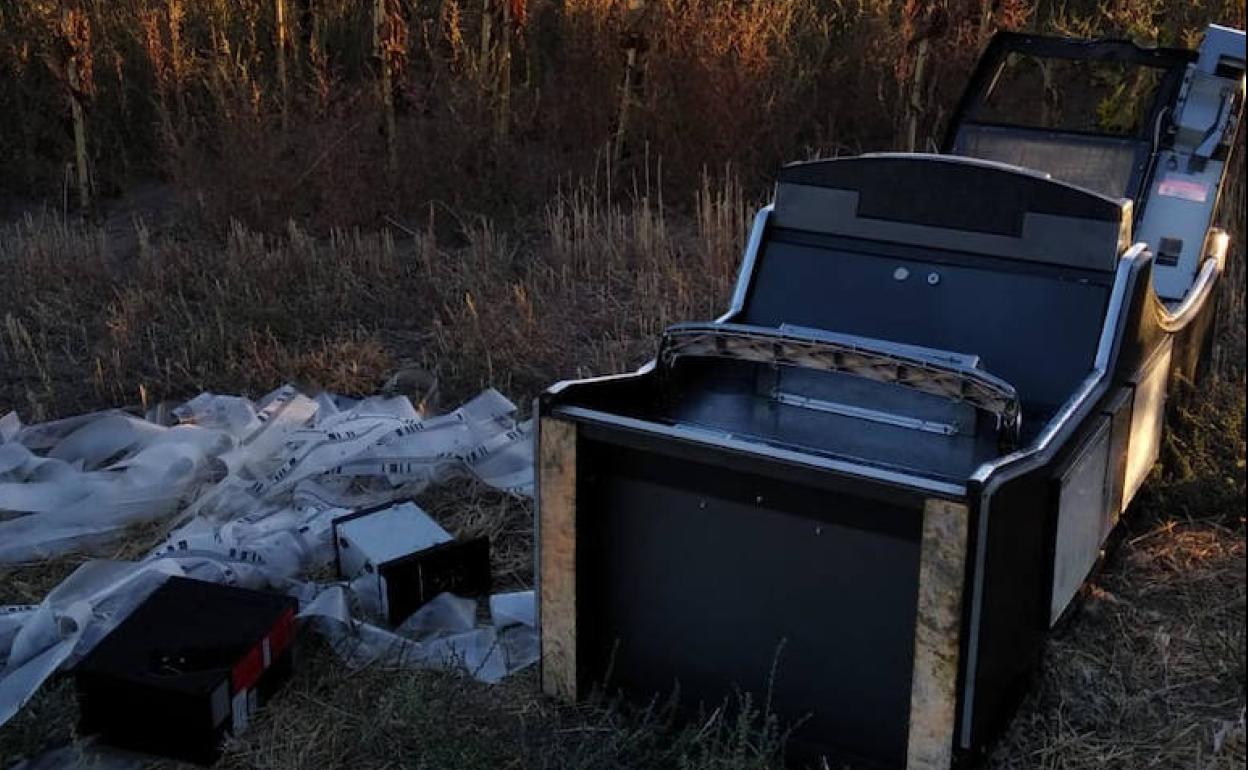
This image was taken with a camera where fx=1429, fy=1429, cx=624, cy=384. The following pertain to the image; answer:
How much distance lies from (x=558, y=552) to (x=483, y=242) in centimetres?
418

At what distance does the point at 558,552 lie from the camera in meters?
3.21

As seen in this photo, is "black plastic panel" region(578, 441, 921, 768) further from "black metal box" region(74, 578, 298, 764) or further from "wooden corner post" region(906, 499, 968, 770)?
"black metal box" region(74, 578, 298, 764)

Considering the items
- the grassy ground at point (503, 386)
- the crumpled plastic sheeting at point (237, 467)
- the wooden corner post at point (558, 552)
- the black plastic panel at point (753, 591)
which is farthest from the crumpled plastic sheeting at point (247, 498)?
the black plastic panel at point (753, 591)

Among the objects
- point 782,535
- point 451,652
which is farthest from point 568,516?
point 451,652

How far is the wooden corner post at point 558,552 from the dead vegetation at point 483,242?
0.42 ft

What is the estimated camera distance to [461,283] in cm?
676

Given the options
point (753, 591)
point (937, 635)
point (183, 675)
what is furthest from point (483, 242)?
point (937, 635)

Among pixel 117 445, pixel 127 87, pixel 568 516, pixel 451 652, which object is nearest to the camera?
pixel 568 516

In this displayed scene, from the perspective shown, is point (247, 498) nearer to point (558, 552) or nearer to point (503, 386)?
point (503, 386)

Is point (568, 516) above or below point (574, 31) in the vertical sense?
below

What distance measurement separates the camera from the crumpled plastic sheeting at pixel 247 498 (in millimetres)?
3770

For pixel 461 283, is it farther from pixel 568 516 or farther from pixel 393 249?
pixel 568 516

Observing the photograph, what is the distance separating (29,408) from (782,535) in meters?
3.82

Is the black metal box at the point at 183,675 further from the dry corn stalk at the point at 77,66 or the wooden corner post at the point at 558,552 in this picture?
the dry corn stalk at the point at 77,66
